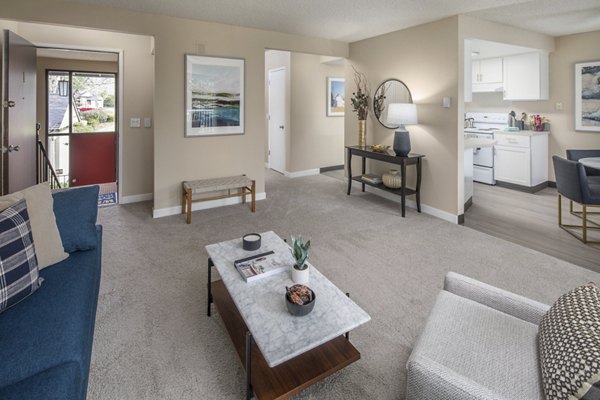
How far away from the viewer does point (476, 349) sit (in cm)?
131

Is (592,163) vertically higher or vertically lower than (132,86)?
lower

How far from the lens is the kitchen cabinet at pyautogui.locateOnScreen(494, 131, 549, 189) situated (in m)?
5.48

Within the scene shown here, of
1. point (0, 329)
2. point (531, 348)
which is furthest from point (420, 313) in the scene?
point (0, 329)

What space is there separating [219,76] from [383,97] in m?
2.43

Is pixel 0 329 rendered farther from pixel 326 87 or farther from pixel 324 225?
pixel 326 87

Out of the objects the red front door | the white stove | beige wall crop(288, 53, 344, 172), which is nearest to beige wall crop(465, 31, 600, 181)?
the white stove

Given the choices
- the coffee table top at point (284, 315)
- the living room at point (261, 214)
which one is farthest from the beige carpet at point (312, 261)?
the coffee table top at point (284, 315)

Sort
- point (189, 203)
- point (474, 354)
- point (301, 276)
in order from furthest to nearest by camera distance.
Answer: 1. point (189, 203)
2. point (301, 276)
3. point (474, 354)

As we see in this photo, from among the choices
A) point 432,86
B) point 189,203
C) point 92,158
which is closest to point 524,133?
point 432,86

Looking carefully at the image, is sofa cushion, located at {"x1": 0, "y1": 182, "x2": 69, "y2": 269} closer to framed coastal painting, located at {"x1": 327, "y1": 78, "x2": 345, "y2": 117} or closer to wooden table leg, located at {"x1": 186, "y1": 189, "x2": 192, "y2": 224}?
wooden table leg, located at {"x1": 186, "y1": 189, "x2": 192, "y2": 224}

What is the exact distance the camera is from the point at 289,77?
664cm

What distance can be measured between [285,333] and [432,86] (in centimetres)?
393

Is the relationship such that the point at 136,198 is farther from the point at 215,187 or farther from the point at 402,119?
the point at 402,119

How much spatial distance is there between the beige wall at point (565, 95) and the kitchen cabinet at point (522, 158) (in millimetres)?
208
